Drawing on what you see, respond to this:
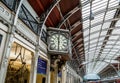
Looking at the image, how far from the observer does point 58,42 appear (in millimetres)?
7715

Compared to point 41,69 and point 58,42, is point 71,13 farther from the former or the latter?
point 41,69

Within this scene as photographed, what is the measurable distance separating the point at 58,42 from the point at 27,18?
2.18 meters

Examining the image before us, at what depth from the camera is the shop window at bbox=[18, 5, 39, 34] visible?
557 centimetres

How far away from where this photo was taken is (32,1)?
259 inches

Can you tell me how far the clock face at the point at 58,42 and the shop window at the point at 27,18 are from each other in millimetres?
1201

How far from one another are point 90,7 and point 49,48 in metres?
5.04

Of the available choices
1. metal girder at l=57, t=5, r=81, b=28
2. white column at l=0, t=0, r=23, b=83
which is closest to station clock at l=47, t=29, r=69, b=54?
metal girder at l=57, t=5, r=81, b=28

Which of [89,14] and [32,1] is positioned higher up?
[89,14]

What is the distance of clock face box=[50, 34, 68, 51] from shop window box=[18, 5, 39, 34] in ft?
3.94

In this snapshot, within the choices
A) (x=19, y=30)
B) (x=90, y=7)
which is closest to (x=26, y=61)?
(x=19, y=30)

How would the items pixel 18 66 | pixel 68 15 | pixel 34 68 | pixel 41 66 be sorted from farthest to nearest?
pixel 68 15 < pixel 18 66 < pixel 41 66 < pixel 34 68

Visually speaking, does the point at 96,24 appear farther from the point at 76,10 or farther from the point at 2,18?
the point at 2,18

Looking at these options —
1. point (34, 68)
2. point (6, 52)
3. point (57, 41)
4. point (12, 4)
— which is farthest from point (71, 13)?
point (6, 52)

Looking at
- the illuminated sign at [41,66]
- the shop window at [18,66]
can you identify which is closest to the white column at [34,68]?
the illuminated sign at [41,66]
